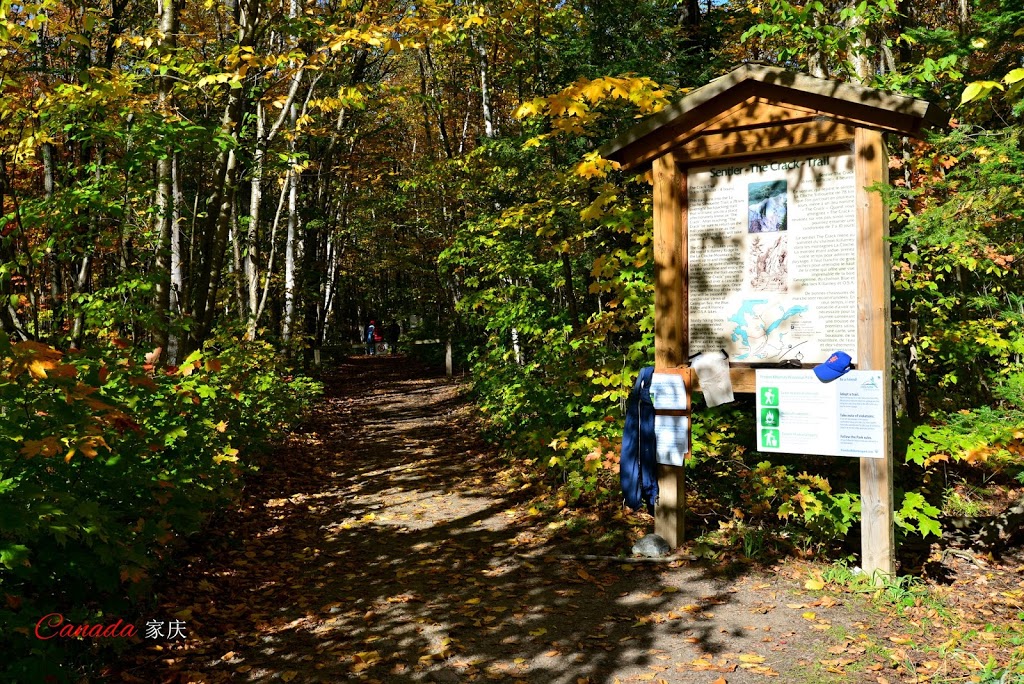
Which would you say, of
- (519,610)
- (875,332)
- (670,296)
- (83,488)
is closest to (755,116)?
(670,296)

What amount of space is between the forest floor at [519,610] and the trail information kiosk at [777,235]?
70cm

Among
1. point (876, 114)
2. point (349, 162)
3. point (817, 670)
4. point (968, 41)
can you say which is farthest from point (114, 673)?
point (349, 162)

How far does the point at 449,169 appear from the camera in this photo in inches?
599

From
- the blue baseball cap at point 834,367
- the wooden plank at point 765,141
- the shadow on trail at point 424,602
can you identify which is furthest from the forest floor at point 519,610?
the wooden plank at point 765,141

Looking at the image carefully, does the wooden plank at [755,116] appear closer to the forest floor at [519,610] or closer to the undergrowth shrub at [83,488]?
the forest floor at [519,610]

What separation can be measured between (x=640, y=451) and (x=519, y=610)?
6.08 feet

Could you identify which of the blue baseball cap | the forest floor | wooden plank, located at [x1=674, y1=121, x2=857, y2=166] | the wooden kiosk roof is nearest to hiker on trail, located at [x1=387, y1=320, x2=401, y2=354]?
the forest floor

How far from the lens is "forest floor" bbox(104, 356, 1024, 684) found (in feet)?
14.3

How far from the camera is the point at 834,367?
559 cm

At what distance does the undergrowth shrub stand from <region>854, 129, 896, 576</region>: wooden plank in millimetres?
4904

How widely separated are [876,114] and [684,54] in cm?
607

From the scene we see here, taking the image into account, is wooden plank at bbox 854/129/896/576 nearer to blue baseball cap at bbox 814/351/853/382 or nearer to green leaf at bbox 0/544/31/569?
blue baseball cap at bbox 814/351/853/382

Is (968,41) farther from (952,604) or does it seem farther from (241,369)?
(241,369)

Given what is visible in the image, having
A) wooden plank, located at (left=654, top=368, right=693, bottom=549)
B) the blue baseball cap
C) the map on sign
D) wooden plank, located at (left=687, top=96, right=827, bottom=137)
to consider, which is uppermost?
wooden plank, located at (left=687, top=96, right=827, bottom=137)
